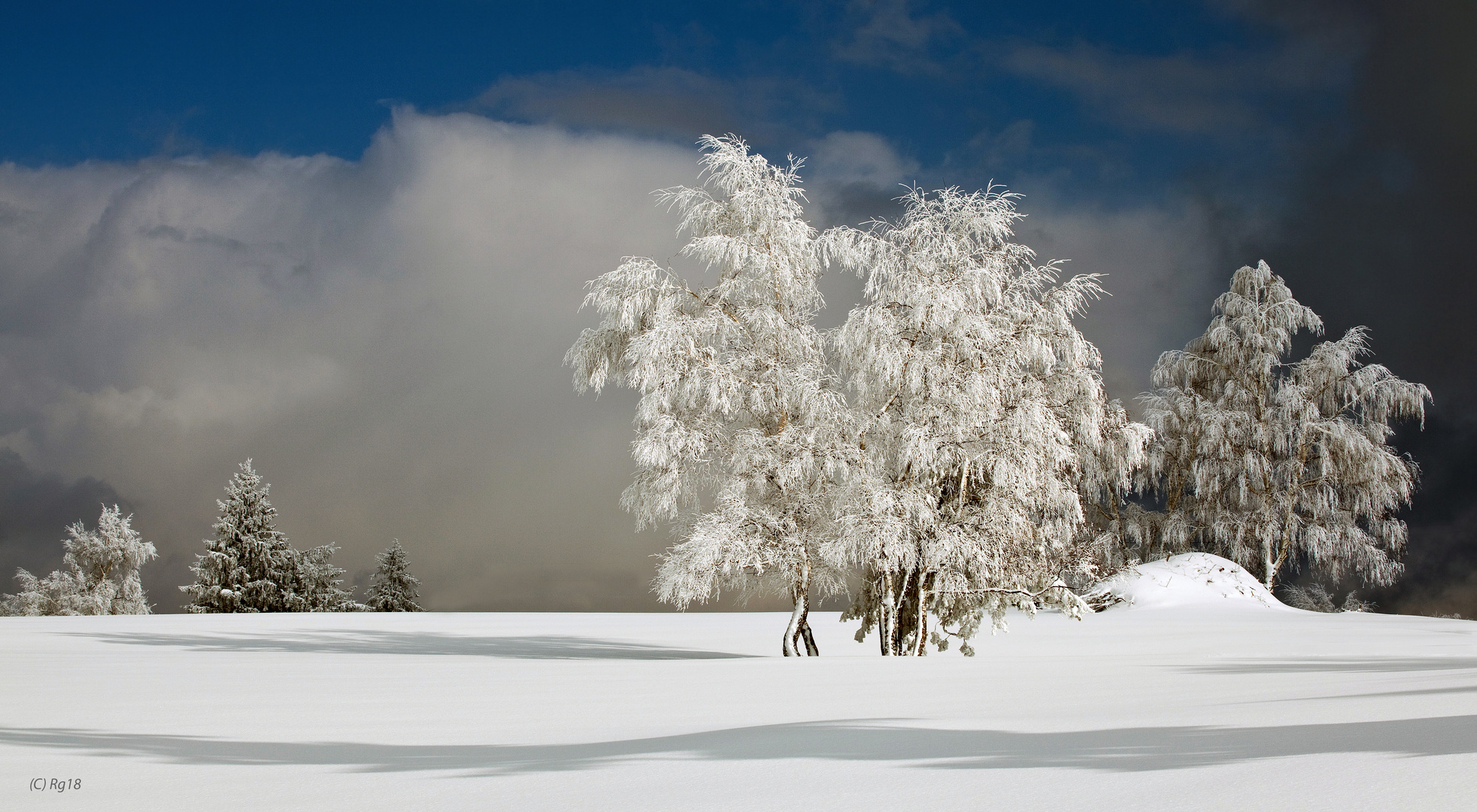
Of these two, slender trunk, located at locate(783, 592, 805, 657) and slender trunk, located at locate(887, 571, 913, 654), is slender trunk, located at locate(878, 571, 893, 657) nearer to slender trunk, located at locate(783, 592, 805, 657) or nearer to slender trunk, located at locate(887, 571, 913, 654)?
slender trunk, located at locate(887, 571, 913, 654)

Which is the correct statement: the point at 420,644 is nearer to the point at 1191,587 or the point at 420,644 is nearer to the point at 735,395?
the point at 735,395

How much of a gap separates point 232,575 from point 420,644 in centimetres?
2073

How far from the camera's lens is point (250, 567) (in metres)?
33.2

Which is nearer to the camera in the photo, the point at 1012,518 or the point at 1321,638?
the point at 1012,518

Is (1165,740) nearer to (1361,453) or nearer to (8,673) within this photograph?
(8,673)

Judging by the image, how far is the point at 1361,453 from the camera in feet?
72.4

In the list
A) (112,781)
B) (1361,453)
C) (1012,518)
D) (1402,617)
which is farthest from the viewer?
(1361,453)

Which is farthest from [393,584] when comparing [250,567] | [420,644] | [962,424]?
[962,424]

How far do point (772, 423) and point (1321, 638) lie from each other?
840 centimetres

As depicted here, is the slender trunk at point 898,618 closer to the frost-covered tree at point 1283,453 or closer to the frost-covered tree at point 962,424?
the frost-covered tree at point 962,424

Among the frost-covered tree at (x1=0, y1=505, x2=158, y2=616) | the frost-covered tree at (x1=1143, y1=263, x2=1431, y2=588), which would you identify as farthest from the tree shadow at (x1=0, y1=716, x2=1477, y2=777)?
the frost-covered tree at (x1=0, y1=505, x2=158, y2=616)

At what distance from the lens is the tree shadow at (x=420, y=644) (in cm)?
1355

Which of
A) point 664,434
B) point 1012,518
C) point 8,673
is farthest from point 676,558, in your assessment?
point 8,673

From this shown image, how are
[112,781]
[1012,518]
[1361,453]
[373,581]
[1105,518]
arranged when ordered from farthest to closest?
[373,581]
[1105,518]
[1361,453]
[1012,518]
[112,781]
